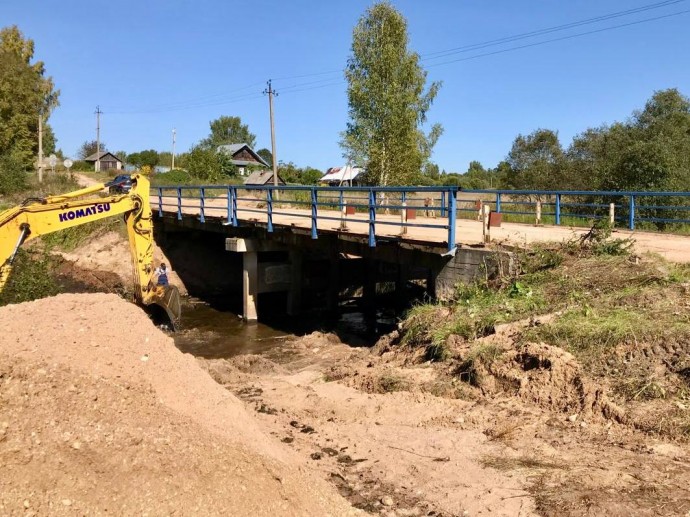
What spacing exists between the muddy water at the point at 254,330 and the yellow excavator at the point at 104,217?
2618 millimetres

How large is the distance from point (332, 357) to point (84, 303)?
19.9 feet

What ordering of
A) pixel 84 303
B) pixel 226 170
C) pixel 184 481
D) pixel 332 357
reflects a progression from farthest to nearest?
pixel 226 170 → pixel 332 357 → pixel 84 303 → pixel 184 481

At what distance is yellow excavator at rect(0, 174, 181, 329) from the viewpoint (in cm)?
911

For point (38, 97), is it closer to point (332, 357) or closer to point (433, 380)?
point (332, 357)

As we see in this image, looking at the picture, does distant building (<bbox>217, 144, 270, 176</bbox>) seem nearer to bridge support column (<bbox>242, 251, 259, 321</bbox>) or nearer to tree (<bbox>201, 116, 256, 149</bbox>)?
tree (<bbox>201, 116, 256, 149</bbox>)

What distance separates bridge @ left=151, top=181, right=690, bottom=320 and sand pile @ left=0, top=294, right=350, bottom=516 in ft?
20.8

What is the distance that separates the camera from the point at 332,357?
11445 mm

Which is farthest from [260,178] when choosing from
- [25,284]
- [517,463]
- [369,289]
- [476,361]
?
[517,463]

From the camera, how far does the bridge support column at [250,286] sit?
17641mm

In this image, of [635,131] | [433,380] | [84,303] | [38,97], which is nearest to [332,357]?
[433,380]

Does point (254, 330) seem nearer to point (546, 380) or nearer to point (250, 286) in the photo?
point (250, 286)

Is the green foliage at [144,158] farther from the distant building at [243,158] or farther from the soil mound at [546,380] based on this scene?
the soil mound at [546,380]

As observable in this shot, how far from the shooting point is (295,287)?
60.4 ft

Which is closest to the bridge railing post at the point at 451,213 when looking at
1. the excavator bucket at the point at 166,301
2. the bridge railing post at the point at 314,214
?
the bridge railing post at the point at 314,214
